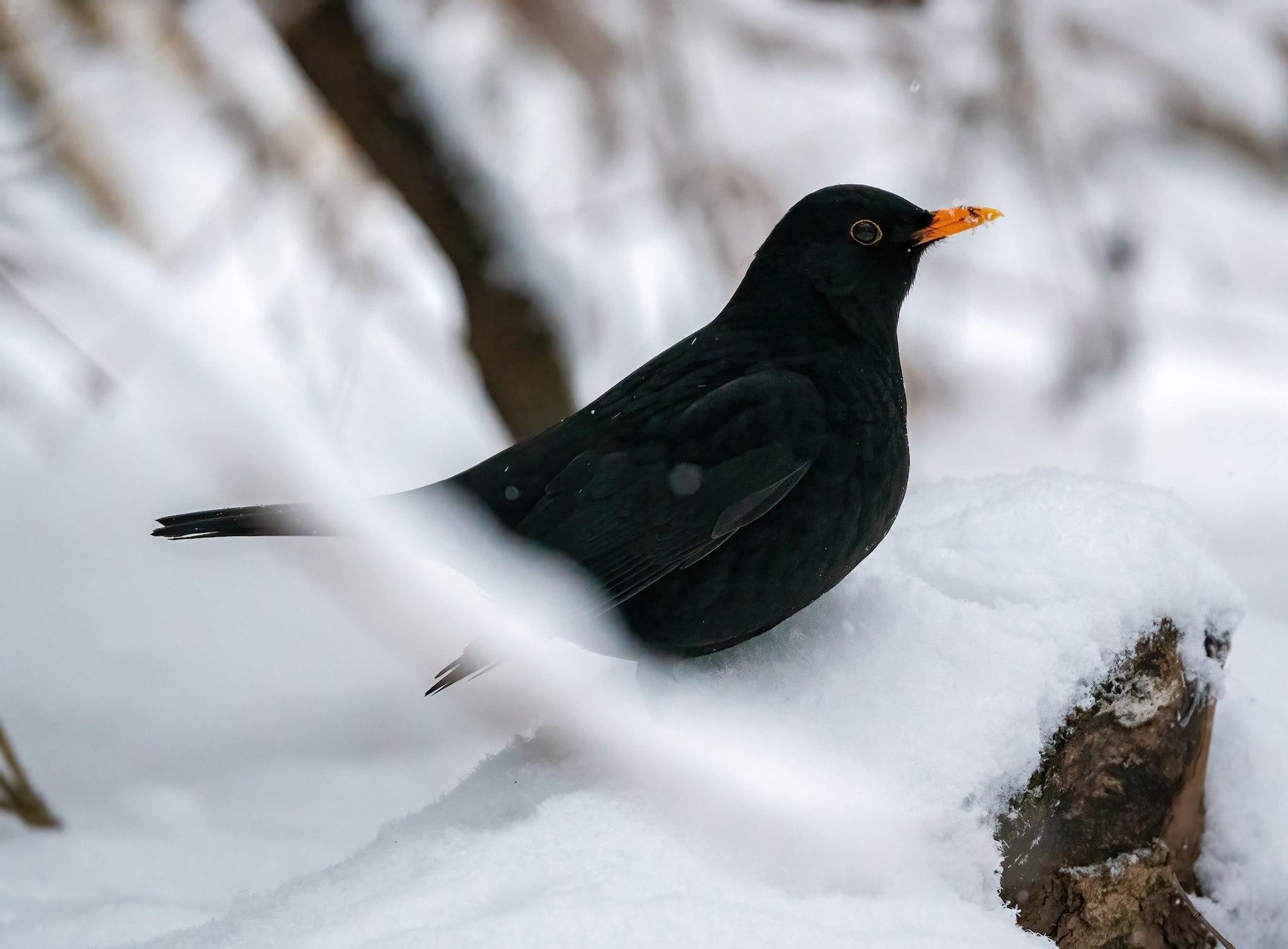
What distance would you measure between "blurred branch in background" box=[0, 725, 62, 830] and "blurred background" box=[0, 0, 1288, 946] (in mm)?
67

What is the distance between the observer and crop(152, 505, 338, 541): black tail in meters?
2.25

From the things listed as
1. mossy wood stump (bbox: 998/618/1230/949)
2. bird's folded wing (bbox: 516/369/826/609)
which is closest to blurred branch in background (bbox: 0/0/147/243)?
bird's folded wing (bbox: 516/369/826/609)

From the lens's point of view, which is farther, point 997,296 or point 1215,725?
point 997,296

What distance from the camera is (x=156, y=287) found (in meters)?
4.23

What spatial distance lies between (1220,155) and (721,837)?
3891mm

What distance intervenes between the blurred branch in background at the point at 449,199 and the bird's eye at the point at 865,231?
1773mm

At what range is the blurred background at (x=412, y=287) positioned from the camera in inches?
133

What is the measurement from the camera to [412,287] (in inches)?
211

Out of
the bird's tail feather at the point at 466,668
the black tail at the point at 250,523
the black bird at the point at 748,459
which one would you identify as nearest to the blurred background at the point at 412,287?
the black tail at the point at 250,523

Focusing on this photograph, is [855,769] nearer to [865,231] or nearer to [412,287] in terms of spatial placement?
[865,231]

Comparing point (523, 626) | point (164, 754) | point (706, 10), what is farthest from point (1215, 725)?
point (706, 10)

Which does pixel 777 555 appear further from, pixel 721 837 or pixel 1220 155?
pixel 1220 155

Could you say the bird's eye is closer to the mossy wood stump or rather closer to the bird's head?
the bird's head

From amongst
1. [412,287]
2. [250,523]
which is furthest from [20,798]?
[412,287]
